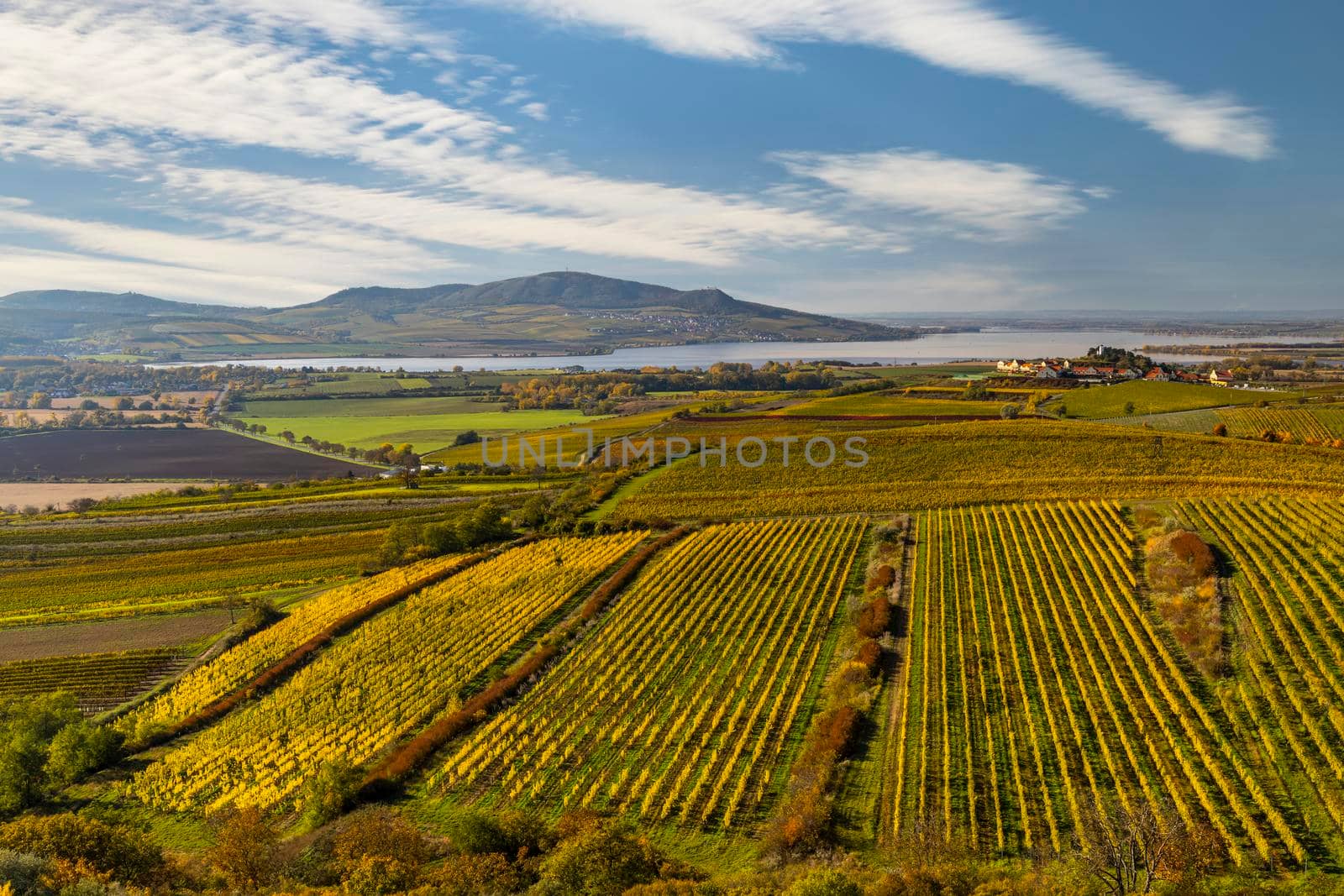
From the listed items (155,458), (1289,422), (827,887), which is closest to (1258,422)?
(1289,422)

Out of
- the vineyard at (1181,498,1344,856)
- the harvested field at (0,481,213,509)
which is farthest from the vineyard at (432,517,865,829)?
the harvested field at (0,481,213,509)

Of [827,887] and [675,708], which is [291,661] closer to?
[675,708]

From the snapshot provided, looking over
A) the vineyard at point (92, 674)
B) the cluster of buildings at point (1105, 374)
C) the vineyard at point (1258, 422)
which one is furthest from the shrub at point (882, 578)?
the cluster of buildings at point (1105, 374)

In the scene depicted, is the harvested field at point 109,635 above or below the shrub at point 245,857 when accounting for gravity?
below

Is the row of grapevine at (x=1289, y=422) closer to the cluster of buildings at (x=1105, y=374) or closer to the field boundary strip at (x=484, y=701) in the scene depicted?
the cluster of buildings at (x=1105, y=374)

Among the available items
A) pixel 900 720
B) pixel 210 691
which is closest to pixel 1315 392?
pixel 900 720

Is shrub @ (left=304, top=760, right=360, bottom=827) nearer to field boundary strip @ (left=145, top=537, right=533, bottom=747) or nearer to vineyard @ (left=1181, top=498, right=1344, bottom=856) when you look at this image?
field boundary strip @ (left=145, top=537, right=533, bottom=747)

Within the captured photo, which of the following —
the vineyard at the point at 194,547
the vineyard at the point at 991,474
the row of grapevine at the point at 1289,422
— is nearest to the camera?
the vineyard at the point at 194,547
